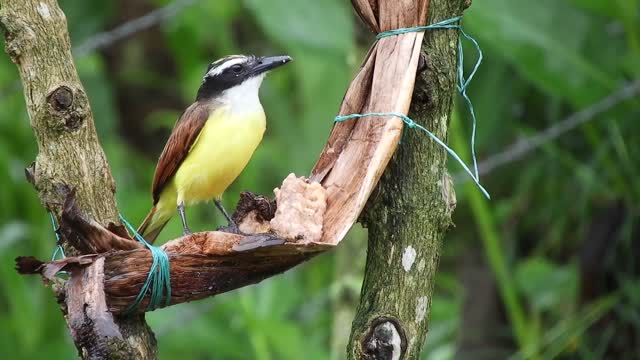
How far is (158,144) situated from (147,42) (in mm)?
802

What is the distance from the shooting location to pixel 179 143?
2863mm

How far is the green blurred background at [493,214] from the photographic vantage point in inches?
191

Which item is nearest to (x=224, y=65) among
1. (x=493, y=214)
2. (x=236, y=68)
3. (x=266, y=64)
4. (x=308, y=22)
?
(x=236, y=68)

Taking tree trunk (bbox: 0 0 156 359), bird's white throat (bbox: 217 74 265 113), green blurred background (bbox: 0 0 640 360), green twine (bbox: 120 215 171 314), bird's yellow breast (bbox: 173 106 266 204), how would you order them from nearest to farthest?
green twine (bbox: 120 215 171 314), tree trunk (bbox: 0 0 156 359), bird's yellow breast (bbox: 173 106 266 204), bird's white throat (bbox: 217 74 265 113), green blurred background (bbox: 0 0 640 360)

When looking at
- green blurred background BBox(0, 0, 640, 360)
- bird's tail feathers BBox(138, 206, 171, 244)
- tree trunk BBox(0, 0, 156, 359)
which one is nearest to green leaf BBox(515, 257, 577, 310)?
green blurred background BBox(0, 0, 640, 360)

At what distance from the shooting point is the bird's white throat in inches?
117

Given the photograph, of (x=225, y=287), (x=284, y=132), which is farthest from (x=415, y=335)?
(x=284, y=132)

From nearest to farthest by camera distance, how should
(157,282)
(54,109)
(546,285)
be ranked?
(157,282), (54,109), (546,285)

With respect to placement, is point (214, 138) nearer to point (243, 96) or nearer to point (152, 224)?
point (243, 96)

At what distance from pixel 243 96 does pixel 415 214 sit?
739 mm

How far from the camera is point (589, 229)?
199 inches

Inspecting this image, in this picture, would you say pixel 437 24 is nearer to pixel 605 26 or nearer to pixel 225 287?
pixel 225 287

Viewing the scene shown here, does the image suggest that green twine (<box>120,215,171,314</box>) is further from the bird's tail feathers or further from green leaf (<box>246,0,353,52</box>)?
green leaf (<box>246,0,353,52</box>)

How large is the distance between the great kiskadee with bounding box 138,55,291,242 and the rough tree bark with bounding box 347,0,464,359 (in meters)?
0.44
